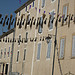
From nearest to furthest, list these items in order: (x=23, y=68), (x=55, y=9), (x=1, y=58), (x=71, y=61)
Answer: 1. (x=71, y=61)
2. (x=55, y=9)
3. (x=23, y=68)
4. (x=1, y=58)

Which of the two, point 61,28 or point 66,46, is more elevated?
point 61,28

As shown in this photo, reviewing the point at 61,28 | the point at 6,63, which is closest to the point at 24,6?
the point at 6,63

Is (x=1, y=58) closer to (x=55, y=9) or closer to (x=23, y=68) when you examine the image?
(x=23, y=68)

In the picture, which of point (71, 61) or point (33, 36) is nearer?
point (71, 61)

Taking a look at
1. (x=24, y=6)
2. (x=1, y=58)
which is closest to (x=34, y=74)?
(x=24, y=6)

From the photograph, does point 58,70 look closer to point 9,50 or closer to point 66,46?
point 66,46

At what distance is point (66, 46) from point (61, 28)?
200cm

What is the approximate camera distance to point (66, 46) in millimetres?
19938

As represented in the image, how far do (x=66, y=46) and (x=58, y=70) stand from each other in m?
2.20

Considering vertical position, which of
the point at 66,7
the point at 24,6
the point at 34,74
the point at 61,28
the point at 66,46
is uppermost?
the point at 24,6

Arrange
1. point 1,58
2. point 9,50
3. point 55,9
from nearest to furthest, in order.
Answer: point 55,9, point 9,50, point 1,58

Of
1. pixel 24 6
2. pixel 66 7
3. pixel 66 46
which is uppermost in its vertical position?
pixel 24 6

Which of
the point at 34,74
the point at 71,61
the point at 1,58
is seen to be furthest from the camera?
the point at 1,58

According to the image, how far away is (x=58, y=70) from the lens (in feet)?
67.3
